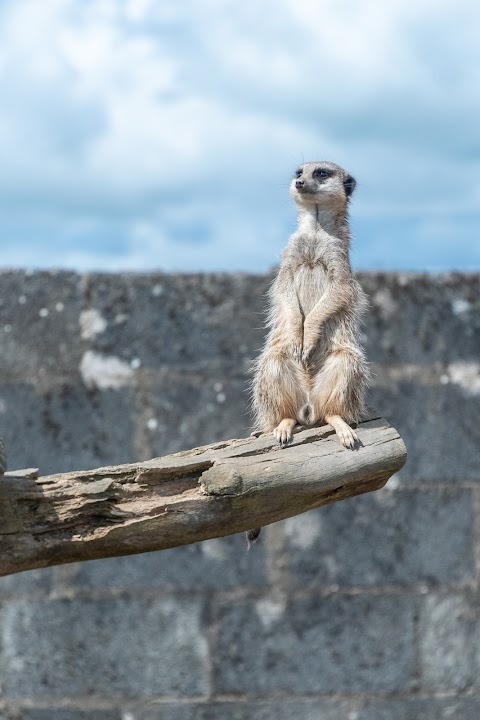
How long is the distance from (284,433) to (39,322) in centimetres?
254

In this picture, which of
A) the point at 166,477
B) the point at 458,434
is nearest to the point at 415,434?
the point at 458,434

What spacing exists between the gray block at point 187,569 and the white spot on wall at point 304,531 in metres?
0.17

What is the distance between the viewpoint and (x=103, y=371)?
215 inches

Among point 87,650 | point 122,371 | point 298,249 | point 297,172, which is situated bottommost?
point 87,650

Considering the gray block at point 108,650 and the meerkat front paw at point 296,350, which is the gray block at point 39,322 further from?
→ the meerkat front paw at point 296,350

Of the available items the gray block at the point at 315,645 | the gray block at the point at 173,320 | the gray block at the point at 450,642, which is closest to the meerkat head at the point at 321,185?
the gray block at the point at 173,320

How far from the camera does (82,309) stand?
5.50 meters

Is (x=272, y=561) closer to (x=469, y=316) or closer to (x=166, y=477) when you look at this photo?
(x=469, y=316)

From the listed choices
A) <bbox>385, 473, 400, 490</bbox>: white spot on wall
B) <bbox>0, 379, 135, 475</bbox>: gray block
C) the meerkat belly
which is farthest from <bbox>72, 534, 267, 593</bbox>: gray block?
the meerkat belly

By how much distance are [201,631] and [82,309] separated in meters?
1.74

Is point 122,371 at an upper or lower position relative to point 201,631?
upper

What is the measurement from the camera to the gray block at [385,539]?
5512 millimetres

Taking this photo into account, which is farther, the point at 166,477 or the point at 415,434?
the point at 415,434

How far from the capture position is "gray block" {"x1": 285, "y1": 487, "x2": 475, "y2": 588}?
551 centimetres
